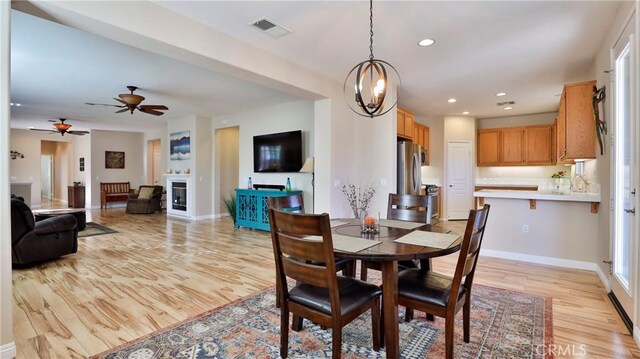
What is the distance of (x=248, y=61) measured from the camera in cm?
358

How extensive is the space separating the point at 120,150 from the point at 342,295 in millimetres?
11419

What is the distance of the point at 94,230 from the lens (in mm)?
6176

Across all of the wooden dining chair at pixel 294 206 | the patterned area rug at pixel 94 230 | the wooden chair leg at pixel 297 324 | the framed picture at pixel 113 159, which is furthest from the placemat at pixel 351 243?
the framed picture at pixel 113 159

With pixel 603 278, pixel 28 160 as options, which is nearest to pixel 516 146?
pixel 603 278

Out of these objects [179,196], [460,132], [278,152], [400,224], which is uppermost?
[460,132]

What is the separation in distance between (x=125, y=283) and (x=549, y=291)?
4313 mm

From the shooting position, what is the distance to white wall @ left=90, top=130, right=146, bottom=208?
1010cm

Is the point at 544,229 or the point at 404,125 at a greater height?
the point at 404,125

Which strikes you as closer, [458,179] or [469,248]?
[469,248]

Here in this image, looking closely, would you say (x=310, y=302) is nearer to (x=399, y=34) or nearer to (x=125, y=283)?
(x=125, y=283)

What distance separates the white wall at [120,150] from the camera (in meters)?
10.1

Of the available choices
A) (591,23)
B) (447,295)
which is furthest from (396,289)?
(591,23)

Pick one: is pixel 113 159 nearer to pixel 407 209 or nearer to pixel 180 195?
pixel 180 195

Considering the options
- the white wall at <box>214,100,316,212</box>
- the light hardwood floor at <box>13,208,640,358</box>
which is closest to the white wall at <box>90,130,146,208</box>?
the white wall at <box>214,100,316,212</box>
